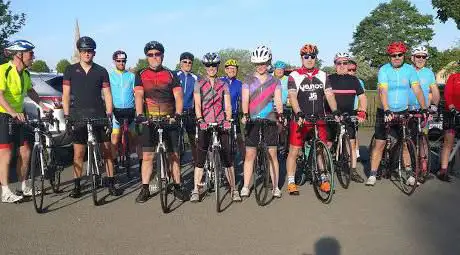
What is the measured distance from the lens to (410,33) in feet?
275

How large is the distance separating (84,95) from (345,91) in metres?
4.29

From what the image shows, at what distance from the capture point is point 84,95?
662 cm

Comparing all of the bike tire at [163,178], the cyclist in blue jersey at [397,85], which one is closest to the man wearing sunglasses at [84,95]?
the bike tire at [163,178]

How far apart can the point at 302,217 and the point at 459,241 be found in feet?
5.76

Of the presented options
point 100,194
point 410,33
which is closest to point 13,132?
point 100,194

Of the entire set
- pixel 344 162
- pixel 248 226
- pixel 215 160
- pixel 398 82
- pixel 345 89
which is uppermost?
pixel 398 82

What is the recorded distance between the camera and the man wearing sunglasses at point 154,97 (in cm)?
630

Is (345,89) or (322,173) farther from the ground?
(345,89)

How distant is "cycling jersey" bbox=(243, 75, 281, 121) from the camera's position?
6.41 metres

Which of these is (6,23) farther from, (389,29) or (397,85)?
(389,29)

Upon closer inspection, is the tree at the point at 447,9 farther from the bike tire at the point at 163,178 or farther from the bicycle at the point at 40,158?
the bicycle at the point at 40,158

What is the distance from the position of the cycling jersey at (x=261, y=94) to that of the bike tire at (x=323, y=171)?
0.79 m

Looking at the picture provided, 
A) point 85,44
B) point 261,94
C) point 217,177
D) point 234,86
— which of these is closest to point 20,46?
point 85,44

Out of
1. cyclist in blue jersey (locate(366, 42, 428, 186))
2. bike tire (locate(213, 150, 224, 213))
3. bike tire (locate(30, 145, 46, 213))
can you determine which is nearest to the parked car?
bike tire (locate(30, 145, 46, 213))
